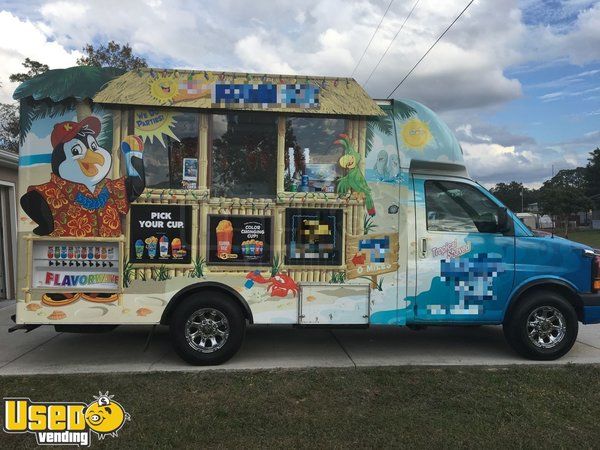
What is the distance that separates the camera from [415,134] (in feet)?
17.6

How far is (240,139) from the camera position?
5148 millimetres

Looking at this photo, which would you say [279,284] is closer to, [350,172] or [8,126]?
[350,172]

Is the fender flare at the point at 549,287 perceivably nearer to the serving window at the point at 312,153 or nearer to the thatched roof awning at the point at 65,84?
the serving window at the point at 312,153

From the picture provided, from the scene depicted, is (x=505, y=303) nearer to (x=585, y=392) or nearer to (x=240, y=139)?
(x=585, y=392)

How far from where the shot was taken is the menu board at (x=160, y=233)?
16.5 feet

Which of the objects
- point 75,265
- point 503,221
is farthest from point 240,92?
point 503,221

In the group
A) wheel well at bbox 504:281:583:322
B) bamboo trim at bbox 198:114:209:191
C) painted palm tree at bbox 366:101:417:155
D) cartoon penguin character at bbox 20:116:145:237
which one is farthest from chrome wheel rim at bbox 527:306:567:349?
cartoon penguin character at bbox 20:116:145:237

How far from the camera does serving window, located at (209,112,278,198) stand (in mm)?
5129

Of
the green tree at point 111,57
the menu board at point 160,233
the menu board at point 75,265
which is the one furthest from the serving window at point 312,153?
the green tree at point 111,57

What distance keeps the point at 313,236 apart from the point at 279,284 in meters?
0.65

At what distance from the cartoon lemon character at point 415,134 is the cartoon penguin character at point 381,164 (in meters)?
0.29

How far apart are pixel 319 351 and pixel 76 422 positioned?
2.92m

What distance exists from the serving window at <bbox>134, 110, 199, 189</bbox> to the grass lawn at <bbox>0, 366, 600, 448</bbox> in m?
2.03

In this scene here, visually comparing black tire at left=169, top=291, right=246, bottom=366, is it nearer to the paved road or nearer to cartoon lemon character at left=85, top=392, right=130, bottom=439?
the paved road
